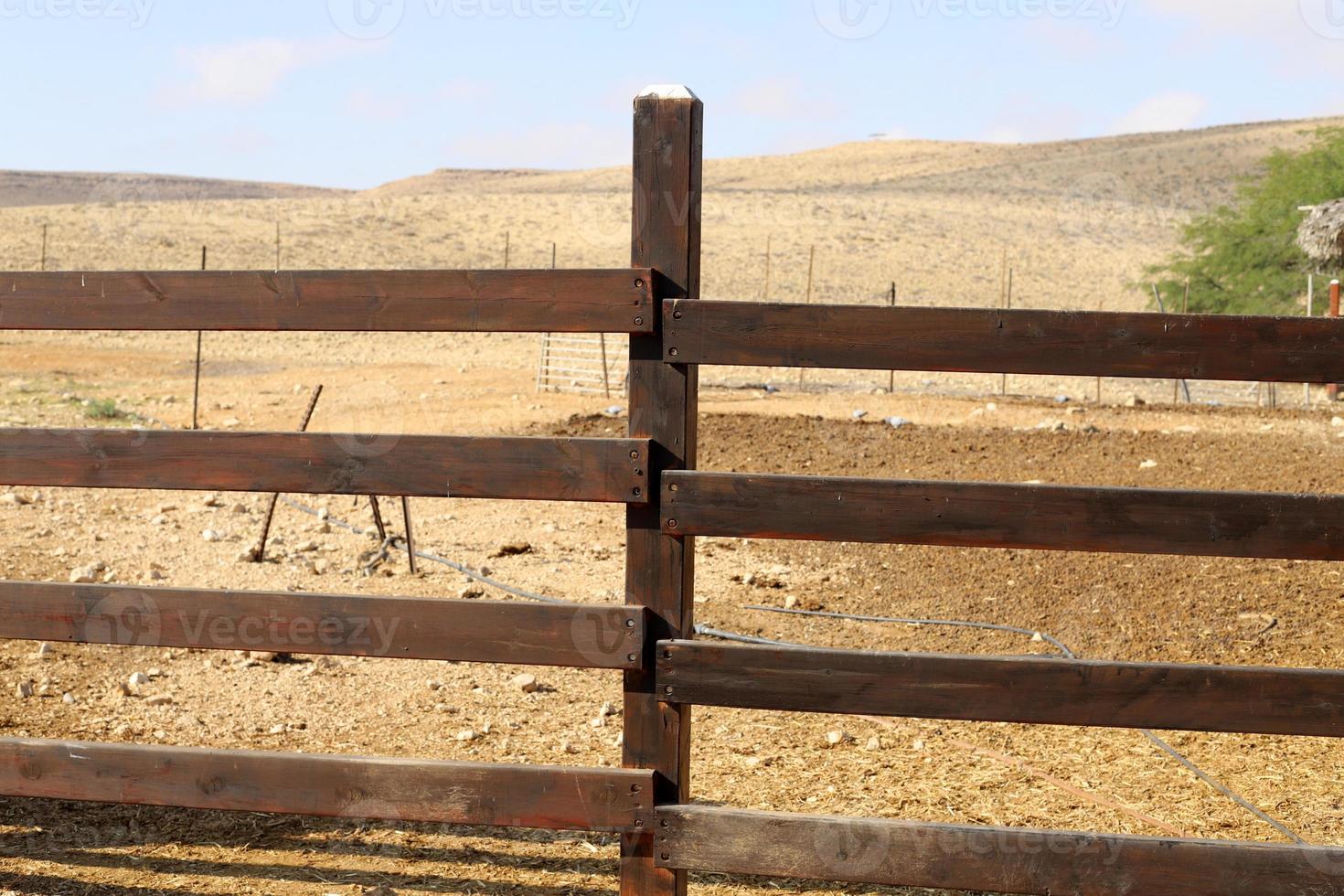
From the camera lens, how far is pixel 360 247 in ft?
155

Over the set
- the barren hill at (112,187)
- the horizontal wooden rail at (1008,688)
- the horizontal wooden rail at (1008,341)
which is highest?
the barren hill at (112,187)

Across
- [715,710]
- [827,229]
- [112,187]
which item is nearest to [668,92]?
[715,710]

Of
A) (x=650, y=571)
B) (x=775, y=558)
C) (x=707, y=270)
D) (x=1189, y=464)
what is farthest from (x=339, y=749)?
(x=707, y=270)

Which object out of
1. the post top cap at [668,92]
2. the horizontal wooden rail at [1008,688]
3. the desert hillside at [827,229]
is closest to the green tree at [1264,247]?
the desert hillside at [827,229]

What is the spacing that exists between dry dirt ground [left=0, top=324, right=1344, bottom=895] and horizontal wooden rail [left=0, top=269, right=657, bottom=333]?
1.76 metres

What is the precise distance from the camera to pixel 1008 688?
2891 millimetres

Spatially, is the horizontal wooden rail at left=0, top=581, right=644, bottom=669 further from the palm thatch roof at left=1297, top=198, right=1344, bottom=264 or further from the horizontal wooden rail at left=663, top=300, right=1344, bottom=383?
the palm thatch roof at left=1297, top=198, right=1344, bottom=264

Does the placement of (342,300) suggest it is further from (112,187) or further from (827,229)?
(112,187)

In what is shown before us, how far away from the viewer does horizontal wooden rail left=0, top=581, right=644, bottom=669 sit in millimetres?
2994

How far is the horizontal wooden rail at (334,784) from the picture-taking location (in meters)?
3.03

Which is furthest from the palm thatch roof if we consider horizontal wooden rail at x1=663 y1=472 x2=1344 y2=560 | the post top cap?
the post top cap

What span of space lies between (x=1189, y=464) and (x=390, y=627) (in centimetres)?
931

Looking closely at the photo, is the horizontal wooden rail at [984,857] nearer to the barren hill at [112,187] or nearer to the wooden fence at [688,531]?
the wooden fence at [688,531]

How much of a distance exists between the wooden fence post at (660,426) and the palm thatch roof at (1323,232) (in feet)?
66.8
